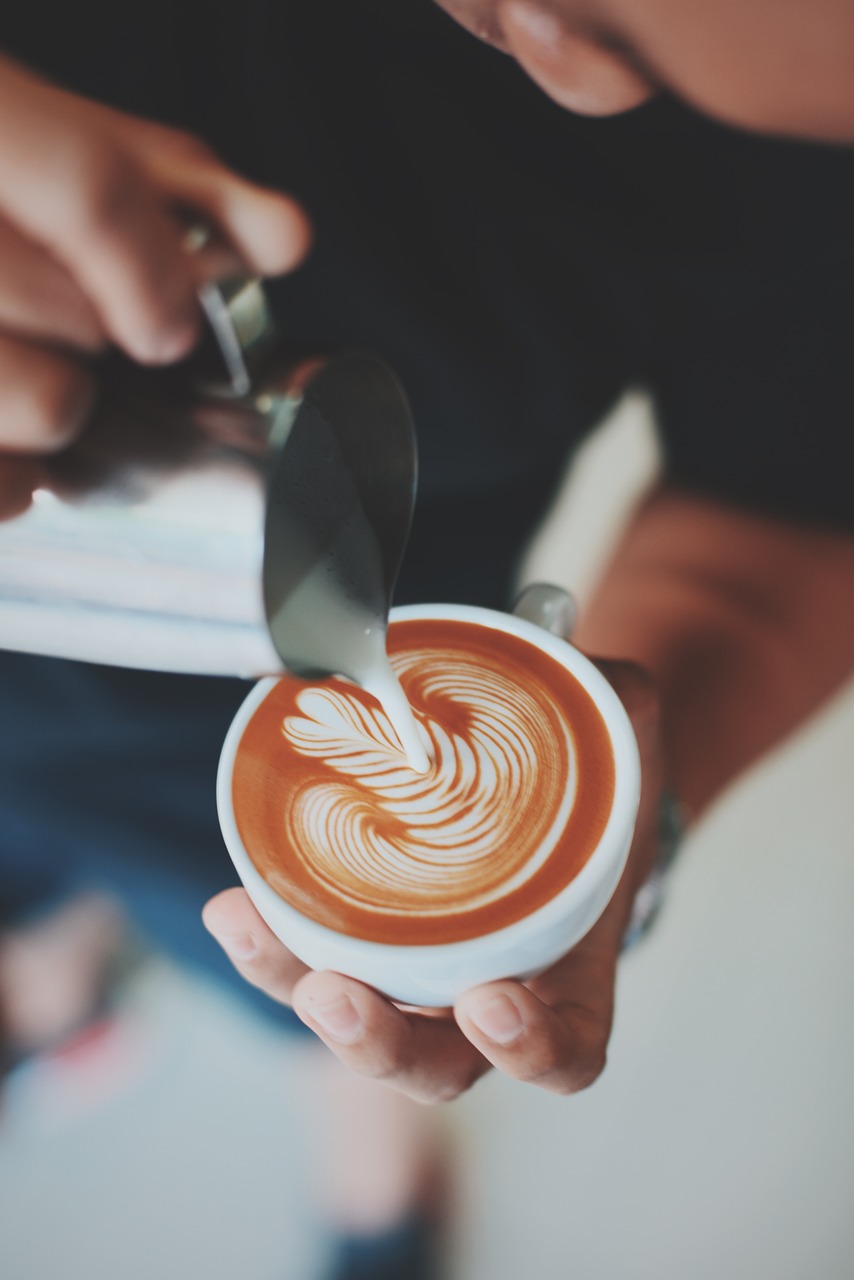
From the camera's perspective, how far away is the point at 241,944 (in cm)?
56

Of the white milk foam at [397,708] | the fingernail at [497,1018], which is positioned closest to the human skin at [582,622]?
the fingernail at [497,1018]

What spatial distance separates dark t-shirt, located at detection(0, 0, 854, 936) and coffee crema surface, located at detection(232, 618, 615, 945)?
28 cm

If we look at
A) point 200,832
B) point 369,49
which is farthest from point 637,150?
point 200,832

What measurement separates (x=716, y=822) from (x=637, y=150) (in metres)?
0.69

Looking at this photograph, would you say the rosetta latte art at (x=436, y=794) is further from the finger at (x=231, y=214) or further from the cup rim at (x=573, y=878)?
the finger at (x=231, y=214)

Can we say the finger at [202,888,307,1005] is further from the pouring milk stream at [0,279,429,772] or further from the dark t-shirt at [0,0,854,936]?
the dark t-shirt at [0,0,854,936]

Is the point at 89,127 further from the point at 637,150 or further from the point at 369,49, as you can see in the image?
the point at 637,150

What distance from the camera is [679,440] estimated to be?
3.17ft

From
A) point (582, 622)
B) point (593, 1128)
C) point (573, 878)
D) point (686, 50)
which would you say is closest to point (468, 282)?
point (686, 50)

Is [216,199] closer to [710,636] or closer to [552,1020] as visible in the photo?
[552,1020]

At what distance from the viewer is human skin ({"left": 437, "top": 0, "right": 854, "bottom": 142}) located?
1.88 ft

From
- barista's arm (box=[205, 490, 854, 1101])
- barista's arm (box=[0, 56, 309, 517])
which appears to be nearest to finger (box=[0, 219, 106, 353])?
barista's arm (box=[0, 56, 309, 517])

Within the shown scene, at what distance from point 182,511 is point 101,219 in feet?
0.42

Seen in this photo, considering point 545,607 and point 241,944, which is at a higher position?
point 545,607
